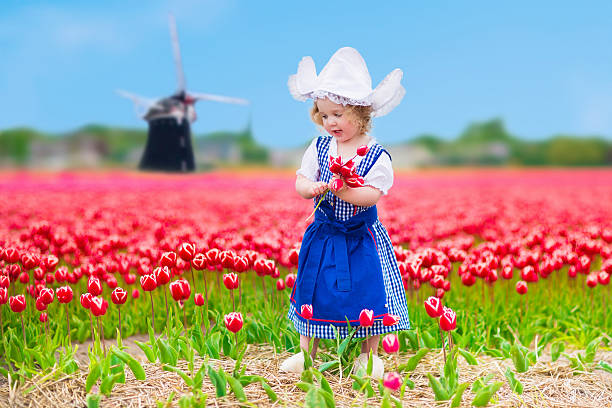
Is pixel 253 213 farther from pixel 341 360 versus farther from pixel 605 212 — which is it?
pixel 605 212

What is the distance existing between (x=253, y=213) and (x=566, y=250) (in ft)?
11.9

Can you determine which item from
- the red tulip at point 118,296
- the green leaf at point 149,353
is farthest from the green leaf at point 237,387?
the red tulip at point 118,296

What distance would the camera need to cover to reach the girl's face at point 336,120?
122 inches

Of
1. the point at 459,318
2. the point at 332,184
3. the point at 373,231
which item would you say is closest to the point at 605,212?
the point at 459,318

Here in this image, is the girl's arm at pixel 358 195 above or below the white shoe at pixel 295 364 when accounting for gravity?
above

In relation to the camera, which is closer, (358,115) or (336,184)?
(336,184)

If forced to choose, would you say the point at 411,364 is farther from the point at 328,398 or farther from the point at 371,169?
the point at 371,169

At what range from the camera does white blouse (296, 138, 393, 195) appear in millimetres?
3055

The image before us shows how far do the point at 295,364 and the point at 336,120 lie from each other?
4.51 feet

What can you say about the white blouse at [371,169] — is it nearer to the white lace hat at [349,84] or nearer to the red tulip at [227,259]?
the white lace hat at [349,84]

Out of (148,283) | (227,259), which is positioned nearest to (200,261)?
(227,259)

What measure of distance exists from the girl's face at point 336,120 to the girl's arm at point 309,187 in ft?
1.02

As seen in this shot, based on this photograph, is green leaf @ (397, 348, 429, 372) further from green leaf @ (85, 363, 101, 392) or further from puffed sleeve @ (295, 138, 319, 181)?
green leaf @ (85, 363, 101, 392)

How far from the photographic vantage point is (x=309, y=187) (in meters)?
3.02
